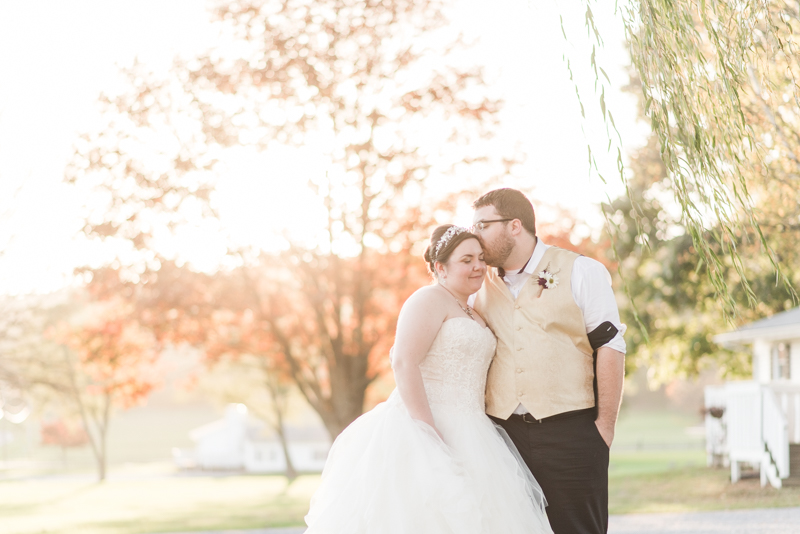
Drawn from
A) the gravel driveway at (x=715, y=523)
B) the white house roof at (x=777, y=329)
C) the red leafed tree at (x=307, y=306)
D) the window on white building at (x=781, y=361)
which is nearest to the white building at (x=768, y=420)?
the white house roof at (x=777, y=329)

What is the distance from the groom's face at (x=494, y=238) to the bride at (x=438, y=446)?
0.06m

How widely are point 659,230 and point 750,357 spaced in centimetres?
537

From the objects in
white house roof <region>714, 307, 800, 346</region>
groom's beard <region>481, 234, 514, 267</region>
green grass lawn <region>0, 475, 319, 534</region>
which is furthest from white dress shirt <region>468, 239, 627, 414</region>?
white house roof <region>714, 307, 800, 346</region>

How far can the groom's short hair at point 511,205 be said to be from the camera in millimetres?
4246

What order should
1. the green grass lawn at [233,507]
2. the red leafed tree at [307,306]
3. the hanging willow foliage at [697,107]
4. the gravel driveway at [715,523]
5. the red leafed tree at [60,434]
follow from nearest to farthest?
the hanging willow foliage at [697,107] → the gravel driveway at [715,523] → the red leafed tree at [307,306] → the green grass lawn at [233,507] → the red leafed tree at [60,434]

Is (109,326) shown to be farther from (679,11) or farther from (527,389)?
(679,11)

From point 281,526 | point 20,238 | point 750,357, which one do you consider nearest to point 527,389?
point 281,526

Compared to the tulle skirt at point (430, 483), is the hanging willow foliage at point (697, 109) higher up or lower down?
higher up

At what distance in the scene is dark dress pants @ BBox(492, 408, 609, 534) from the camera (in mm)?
4086

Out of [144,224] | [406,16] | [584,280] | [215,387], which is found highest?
[406,16]

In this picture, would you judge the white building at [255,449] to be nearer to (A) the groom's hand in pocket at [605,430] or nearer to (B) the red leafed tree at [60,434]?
(B) the red leafed tree at [60,434]

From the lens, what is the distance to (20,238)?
17.6 metres

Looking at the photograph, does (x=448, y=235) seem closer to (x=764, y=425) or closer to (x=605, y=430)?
(x=605, y=430)

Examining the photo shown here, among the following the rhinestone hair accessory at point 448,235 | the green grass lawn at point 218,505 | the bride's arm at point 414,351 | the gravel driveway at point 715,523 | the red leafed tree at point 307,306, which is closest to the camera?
the bride's arm at point 414,351
